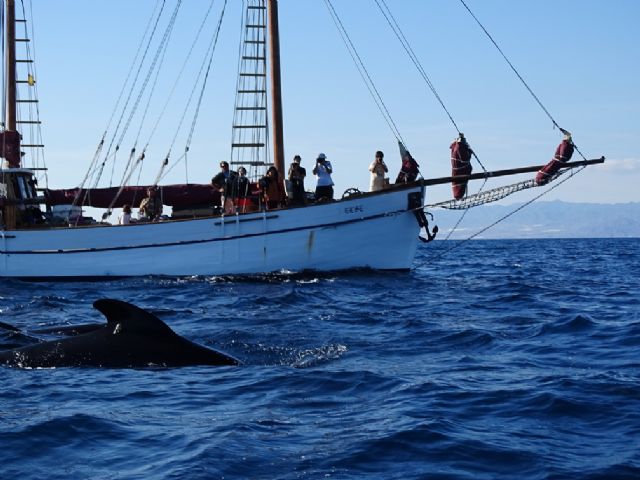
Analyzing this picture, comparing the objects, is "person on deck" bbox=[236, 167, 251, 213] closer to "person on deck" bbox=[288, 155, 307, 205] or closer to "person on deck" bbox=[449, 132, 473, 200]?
"person on deck" bbox=[288, 155, 307, 205]

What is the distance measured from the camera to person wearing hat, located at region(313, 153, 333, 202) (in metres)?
29.4

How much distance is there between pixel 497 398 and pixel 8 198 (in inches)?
1038

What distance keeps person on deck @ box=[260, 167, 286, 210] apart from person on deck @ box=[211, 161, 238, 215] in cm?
89

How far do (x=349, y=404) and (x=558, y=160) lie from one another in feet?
Answer: 67.4

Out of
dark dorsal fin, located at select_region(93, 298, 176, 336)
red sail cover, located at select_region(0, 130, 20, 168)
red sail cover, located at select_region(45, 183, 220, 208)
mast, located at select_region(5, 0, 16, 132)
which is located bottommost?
dark dorsal fin, located at select_region(93, 298, 176, 336)

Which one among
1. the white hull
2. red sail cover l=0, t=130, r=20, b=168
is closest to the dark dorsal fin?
the white hull

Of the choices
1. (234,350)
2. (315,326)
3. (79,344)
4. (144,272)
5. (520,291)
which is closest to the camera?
(79,344)

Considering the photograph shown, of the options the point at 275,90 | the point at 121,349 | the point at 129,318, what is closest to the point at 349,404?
the point at 129,318

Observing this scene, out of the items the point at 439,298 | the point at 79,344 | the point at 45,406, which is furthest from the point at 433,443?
the point at 439,298

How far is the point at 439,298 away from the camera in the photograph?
23.2 metres

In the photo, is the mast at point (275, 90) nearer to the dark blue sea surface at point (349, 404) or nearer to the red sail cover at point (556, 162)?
the red sail cover at point (556, 162)

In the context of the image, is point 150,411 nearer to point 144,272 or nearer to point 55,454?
point 55,454

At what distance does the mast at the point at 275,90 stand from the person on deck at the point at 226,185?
283 cm

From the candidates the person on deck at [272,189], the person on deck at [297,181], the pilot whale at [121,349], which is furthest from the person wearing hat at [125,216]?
the pilot whale at [121,349]
